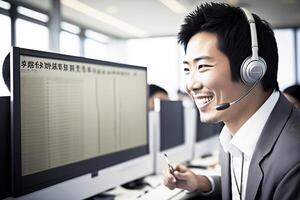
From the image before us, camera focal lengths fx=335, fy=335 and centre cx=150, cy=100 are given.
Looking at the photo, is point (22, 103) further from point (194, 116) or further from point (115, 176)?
point (194, 116)

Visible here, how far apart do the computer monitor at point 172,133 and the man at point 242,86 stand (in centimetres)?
65

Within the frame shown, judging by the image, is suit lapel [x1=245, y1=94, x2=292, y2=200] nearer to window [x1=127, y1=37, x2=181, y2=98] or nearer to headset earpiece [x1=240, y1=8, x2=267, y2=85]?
headset earpiece [x1=240, y1=8, x2=267, y2=85]

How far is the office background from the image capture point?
3248mm

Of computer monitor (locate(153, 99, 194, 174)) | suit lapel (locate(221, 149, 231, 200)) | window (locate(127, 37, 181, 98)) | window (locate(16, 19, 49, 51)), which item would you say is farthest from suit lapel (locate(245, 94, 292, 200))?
window (locate(127, 37, 181, 98))

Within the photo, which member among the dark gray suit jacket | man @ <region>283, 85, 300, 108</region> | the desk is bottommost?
the desk

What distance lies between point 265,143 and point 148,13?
4.08 meters

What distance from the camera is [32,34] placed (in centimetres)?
336

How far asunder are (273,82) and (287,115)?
131mm

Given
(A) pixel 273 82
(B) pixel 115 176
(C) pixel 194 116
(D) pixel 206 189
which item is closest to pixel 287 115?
(A) pixel 273 82

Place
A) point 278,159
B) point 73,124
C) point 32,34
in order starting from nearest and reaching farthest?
point 278,159 → point 73,124 → point 32,34

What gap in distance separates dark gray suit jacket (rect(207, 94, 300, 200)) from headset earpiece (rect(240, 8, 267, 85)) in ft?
0.35

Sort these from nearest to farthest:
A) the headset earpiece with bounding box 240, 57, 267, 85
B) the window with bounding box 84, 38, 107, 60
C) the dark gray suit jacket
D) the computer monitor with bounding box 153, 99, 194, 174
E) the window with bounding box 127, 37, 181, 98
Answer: the dark gray suit jacket → the headset earpiece with bounding box 240, 57, 267, 85 → the computer monitor with bounding box 153, 99, 194, 174 → the window with bounding box 84, 38, 107, 60 → the window with bounding box 127, 37, 181, 98

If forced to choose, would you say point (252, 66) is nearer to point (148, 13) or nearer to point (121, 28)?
point (148, 13)

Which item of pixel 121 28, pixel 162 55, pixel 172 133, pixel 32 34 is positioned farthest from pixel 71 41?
pixel 172 133
